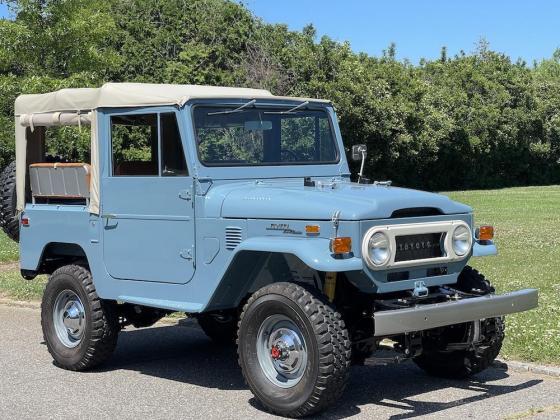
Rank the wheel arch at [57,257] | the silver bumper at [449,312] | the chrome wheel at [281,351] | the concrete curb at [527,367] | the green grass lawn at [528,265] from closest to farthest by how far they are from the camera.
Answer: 1. the silver bumper at [449,312]
2. the chrome wheel at [281,351]
3. the concrete curb at [527,367]
4. the green grass lawn at [528,265]
5. the wheel arch at [57,257]

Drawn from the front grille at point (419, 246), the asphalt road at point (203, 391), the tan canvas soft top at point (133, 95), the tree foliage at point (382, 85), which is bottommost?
the asphalt road at point (203, 391)

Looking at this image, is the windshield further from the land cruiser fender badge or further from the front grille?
the front grille

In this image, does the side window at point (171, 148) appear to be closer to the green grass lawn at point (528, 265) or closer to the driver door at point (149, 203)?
the driver door at point (149, 203)

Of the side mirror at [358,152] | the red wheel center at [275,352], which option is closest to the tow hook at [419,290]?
the red wheel center at [275,352]

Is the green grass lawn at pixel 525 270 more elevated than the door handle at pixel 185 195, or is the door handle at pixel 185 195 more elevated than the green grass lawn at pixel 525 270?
the door handle at pixel 185 195

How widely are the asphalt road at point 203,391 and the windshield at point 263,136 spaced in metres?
1.84

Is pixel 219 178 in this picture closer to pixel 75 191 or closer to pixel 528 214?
pixel 75 191

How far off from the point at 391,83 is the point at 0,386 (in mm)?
31831

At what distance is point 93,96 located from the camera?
7.72 metres

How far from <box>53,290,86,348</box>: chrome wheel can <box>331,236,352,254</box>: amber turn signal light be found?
2.87 meters

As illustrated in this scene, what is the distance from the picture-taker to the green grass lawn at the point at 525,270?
26.3 ft

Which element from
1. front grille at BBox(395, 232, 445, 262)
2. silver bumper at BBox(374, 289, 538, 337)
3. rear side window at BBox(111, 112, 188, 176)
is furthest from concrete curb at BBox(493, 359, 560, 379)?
rear side window at BBox(111, 112, 188, 176)

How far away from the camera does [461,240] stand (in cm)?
666

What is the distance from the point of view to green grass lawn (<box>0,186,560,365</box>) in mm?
8016
